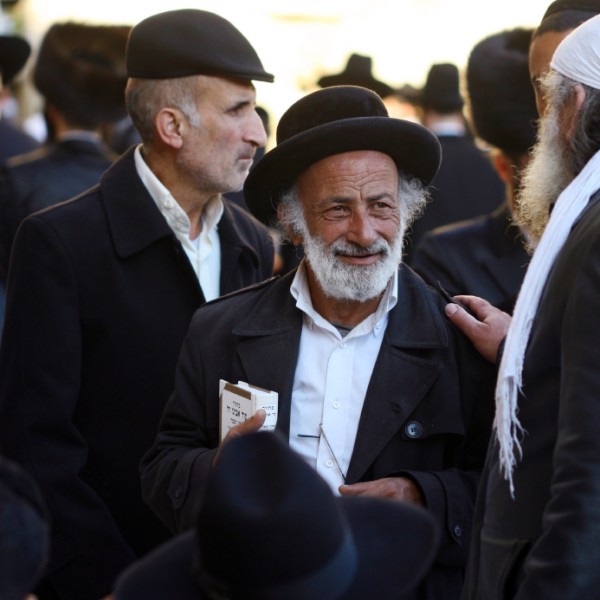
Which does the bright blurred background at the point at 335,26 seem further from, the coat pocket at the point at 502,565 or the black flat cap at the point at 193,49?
the coat pocket at the point at 502,565

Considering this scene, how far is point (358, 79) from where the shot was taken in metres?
7.39

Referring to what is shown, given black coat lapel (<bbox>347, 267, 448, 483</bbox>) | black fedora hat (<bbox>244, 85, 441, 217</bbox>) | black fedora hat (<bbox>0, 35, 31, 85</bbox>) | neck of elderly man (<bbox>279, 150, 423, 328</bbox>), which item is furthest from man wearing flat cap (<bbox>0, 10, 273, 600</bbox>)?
black fedora hat (<bbox>0, 35, 31, 85</bbox>)

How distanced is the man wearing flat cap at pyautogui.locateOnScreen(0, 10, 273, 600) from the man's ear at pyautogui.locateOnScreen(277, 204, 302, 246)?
1.56ft

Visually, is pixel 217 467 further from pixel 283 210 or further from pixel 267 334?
pixel 283 210

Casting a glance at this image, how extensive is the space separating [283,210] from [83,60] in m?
3.07

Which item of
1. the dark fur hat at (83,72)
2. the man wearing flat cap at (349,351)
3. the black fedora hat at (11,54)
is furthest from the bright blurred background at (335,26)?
the man wearing flat cap at (349,351)

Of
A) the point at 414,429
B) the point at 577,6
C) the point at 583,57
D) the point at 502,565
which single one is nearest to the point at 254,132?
the point at 577,6

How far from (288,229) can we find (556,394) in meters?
1.25

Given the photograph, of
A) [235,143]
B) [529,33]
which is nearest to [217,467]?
[235,143]

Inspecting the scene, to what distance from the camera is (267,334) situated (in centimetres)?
312

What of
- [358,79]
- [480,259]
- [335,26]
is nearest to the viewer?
[480,259]

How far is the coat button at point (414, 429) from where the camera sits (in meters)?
2.94

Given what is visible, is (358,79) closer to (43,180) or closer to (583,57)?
(43,180)

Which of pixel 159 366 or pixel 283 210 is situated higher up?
pixel 283 210
